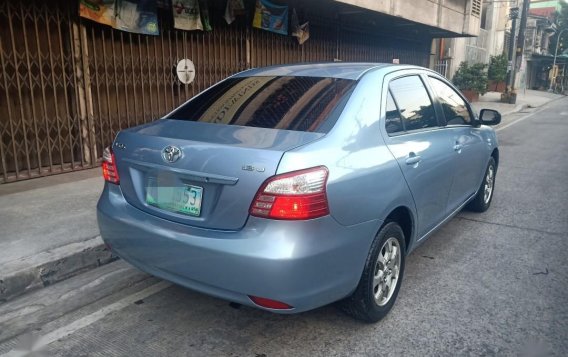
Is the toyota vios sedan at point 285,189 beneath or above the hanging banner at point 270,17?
beneath

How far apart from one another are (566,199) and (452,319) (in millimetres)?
3880

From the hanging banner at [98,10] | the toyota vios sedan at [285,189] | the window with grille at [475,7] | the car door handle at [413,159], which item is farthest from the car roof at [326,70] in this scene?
the window with grille at [475,7]

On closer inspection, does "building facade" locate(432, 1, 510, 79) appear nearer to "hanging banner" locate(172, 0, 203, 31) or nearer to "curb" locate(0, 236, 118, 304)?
"hanging banner" locate(172, 0, 203, 31)

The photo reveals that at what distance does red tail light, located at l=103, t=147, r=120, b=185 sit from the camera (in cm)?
292

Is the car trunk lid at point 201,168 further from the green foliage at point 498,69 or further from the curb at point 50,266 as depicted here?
the green foliage at point 498,69

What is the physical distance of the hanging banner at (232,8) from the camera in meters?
8.02

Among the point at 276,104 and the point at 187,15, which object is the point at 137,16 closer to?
the point at 187,15

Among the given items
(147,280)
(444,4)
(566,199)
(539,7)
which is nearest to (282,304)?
(147,280)

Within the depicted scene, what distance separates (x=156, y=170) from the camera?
2633 millimetres

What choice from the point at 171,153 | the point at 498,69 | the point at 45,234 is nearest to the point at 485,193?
the point at 171,153

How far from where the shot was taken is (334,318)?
2.99 metres

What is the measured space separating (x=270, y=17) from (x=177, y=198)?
23.8 feet

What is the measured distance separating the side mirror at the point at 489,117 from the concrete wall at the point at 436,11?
5030 millimetres

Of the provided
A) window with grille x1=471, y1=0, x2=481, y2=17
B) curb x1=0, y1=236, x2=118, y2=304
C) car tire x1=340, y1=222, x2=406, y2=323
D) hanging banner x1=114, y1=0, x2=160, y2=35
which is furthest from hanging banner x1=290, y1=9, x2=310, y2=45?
window with grille x1=471, y1=0, x2=481, y2=17
